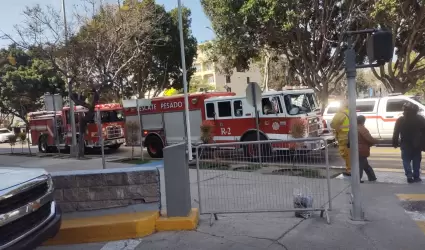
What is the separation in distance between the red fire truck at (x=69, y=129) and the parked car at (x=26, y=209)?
13984mm

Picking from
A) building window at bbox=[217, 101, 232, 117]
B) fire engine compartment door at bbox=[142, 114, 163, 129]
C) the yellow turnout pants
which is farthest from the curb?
fire engine compartment door at bbox=[142, 114, 163, 129]

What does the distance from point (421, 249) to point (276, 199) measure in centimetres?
233

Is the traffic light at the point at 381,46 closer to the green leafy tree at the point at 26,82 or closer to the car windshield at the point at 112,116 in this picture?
the car windshield at the point at 112,116

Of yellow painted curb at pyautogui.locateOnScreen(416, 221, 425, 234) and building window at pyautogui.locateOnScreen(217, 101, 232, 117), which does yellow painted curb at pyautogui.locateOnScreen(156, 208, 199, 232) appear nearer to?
yellow painted curb at pyautogui.locateOnScreen(416, 221, 425, 234)

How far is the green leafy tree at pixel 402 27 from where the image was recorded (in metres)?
18.4

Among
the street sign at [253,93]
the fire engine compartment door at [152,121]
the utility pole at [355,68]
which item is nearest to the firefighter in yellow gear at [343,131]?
the street sign at [253,93]

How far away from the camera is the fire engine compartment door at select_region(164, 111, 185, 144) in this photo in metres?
14.5

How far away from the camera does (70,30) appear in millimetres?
17734

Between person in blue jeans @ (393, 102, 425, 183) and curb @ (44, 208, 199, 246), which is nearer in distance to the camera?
curb @ (44, 208, 199, 246)

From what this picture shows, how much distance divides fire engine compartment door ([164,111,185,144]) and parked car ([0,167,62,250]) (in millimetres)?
10010

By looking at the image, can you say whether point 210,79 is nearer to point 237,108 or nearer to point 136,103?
point 136,103

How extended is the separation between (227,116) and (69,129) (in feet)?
33.2

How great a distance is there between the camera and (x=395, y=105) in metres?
15.0

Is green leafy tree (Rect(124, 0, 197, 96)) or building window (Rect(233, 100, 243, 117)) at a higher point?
green leafy tree (Rect(124, 0, 197, 96))
